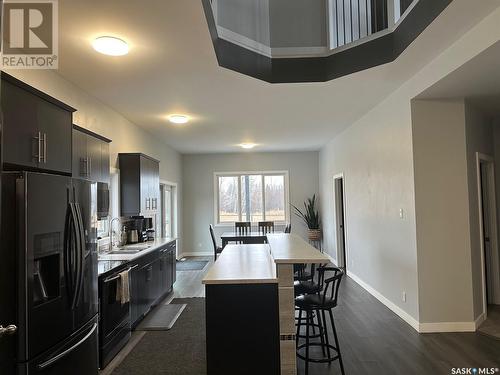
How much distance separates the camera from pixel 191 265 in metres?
8.05

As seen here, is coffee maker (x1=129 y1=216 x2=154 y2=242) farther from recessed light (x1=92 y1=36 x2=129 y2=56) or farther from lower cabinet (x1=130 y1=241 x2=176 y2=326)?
recessed light (x1=92 y1=36 x2=129 y2=56)

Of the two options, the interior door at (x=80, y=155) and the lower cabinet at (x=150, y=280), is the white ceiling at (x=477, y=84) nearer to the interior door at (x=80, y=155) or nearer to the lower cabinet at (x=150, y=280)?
the interior door at (x=80, y=155)

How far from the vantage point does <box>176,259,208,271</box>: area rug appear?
768 cm

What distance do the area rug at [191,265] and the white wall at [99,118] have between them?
2.06 meters

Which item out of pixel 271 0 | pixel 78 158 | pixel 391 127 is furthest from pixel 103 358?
pixel 271 0

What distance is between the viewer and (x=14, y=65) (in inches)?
Answer: 115

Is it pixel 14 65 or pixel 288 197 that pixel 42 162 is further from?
pixel 288 197

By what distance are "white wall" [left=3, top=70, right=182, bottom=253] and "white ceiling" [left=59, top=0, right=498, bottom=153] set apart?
0.41 feet

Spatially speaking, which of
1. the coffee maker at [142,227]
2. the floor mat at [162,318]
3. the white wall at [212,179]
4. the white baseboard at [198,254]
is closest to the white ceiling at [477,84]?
the floor mat at [162,318]

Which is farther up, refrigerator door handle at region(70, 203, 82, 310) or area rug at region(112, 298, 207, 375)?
refrigerator door handle at region(70, 203, 82, 310)

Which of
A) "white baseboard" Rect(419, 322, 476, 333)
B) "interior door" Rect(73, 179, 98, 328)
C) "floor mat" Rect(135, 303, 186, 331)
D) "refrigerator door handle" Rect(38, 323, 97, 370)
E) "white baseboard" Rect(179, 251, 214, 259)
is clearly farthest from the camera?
"white baseboard" Rect(179, 251, 214, 259)

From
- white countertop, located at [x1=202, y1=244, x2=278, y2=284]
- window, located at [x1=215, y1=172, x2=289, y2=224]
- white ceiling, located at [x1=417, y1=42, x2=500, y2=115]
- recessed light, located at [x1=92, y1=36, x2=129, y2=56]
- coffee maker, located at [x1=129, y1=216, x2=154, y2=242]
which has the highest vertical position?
recessed light, located at [x1=92, y1=36, x2=129, y2=56]

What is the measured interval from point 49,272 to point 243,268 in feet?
4.89

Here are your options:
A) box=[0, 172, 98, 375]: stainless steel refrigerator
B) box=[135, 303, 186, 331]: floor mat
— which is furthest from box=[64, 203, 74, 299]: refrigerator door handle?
box=[135, 303, 186, 331]: floor mat
